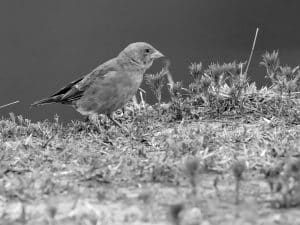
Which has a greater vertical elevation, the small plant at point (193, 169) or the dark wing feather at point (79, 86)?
the small plant at point (193, 169)

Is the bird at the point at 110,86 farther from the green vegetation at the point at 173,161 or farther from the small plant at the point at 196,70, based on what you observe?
the small plant at the point at 196,70

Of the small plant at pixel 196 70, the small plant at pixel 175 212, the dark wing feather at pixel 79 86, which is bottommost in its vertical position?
the dark wing feather at pixel 79 86

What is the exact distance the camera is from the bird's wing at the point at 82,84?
7277 mm

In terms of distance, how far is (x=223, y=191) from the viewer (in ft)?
13.6

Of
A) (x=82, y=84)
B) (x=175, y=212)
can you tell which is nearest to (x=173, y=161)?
(x=175, y=212)

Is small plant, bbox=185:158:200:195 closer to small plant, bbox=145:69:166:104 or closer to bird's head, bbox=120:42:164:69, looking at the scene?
small plant, bbox=145:69:166:104

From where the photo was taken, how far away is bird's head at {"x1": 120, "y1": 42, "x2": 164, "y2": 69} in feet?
24.3


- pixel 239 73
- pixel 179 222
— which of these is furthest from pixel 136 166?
pixel 239 73

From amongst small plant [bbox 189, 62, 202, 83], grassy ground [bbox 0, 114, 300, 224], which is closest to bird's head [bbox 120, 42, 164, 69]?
small plant [bbox 189, 62, 202, 83]

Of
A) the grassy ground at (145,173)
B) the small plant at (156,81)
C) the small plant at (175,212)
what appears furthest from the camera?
the small plant at (156,81)

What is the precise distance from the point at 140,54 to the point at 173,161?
291cm

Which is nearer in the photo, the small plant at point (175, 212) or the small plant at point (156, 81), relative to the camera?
the small plant at point (175, 212)

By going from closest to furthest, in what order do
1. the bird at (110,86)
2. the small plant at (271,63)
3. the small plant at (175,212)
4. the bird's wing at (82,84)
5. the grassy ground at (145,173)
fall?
the small plant at (175,212) → the grassy ground at (145,173) → the small plant at (271,63) → the bird at (110,86) → the bird's wing at (82,84)

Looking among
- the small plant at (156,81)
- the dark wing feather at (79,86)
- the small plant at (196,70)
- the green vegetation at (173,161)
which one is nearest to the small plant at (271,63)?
the green vegetation at (173,161)
